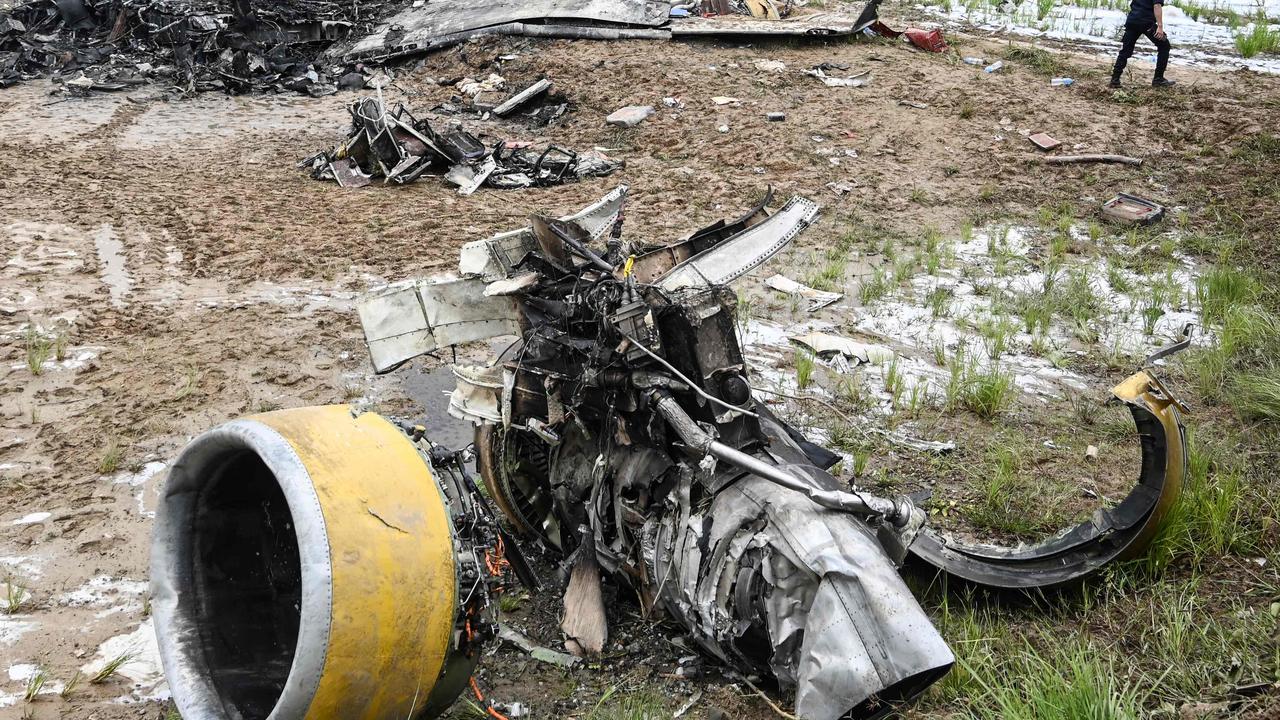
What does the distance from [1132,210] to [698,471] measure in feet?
22.7

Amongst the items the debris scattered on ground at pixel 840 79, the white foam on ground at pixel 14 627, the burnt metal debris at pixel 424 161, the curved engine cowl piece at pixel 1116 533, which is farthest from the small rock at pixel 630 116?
the white foam on ground at pixel 14 627

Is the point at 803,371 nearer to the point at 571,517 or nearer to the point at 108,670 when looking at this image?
the point at 571,517

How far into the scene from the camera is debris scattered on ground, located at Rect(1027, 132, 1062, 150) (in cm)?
1010

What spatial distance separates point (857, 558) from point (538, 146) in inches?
354

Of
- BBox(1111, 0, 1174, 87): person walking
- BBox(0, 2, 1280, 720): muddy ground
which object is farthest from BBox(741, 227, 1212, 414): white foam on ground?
BBox(1111, 0, 1174, 87): person walking

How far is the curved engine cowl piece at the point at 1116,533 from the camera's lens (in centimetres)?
356

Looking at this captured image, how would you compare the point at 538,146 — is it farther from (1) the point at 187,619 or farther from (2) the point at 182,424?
(1) the point at 187,619

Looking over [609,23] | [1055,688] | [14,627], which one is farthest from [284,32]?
[1055,688]

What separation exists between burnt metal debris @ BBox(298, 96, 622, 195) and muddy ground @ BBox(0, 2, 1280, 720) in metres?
0.27

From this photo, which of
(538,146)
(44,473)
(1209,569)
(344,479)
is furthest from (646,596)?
(538,146)

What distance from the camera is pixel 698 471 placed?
3.50 meters

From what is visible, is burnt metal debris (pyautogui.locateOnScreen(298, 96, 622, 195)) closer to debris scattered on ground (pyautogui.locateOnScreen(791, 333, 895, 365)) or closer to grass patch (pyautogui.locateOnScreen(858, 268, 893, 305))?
grass patch (pyautogui.locateOnScreen(858, 268, 893, 305))

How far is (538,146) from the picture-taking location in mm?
11234

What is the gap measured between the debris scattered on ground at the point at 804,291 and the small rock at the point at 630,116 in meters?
4.37
